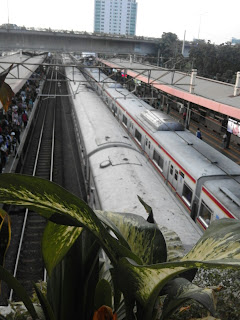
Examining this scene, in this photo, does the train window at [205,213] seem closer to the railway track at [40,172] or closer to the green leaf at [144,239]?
the railway track at [40,172]

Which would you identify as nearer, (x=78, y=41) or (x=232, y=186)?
(x=232, y=186)

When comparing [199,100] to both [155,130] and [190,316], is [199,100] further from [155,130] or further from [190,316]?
[190,316]

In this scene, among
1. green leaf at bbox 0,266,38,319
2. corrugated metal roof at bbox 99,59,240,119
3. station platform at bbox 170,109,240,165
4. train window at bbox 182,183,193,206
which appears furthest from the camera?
station platform at bbox 170,109,240,165

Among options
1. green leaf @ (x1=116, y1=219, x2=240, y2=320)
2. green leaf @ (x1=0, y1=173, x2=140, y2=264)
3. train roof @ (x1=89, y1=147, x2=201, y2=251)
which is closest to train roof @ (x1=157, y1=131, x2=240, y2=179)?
train roof @ (x1=89, y1=147, x2=201, y2=251)

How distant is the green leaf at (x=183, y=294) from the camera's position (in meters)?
1.02

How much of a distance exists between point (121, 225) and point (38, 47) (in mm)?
36860

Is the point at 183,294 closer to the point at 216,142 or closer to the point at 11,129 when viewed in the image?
the point at 11,129

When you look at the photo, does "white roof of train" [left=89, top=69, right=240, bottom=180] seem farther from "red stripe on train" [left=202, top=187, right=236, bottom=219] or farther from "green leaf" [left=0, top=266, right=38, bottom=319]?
"green leaf" [left=0, top=266, right=38, bottom=319]

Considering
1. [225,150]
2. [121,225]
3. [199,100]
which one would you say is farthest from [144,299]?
[225,150]

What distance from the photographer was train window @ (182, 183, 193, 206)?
377 inches

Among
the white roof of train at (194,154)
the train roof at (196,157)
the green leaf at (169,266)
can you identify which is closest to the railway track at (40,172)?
the green leaf at (169,266)

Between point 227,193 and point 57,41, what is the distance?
31.9m

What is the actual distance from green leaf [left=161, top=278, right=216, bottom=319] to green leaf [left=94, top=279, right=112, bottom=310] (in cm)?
23

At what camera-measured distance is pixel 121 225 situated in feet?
4.81
